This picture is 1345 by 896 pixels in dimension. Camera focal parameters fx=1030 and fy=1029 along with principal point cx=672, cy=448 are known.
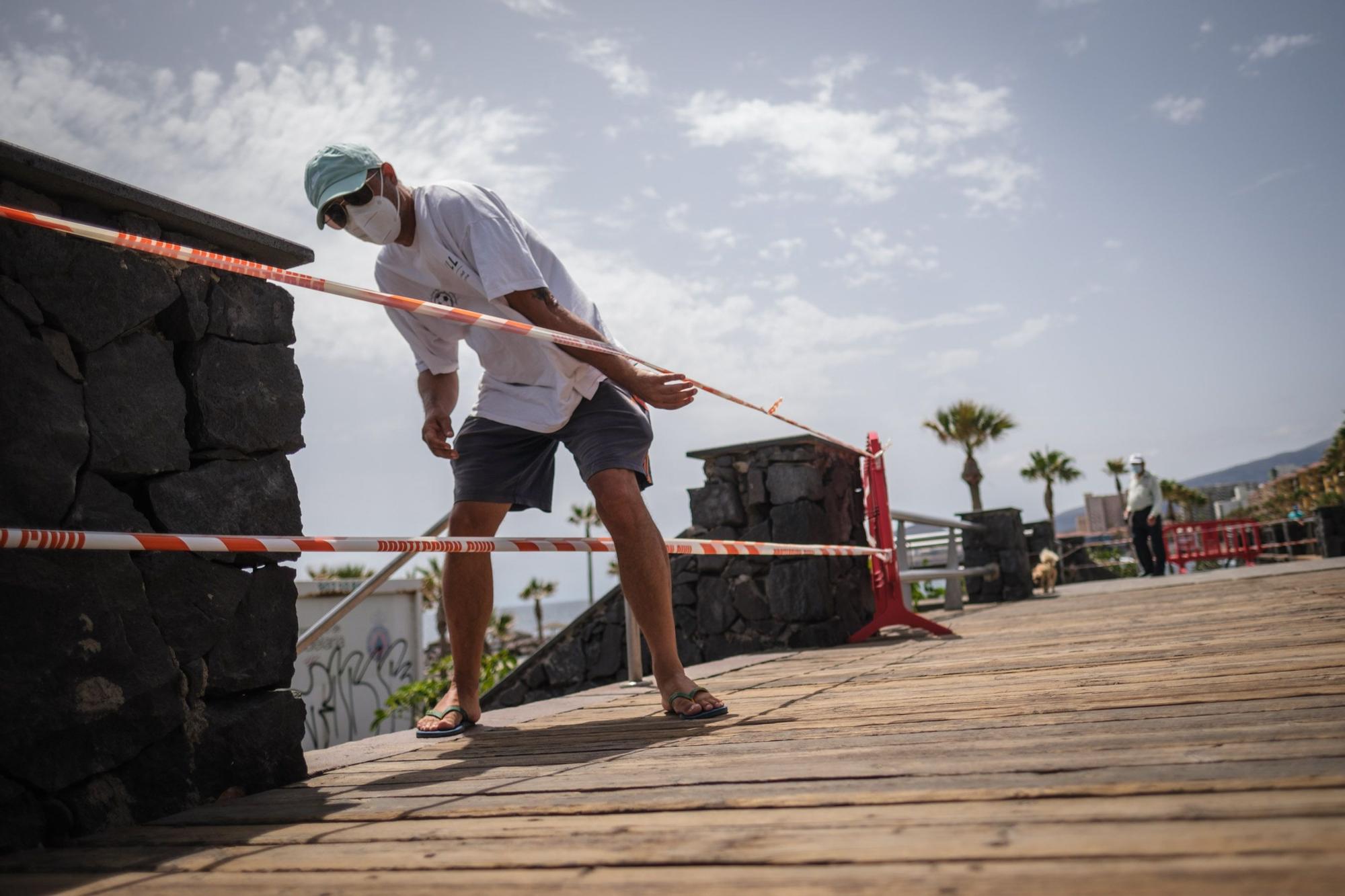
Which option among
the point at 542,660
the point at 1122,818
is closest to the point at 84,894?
the point at 1122,818

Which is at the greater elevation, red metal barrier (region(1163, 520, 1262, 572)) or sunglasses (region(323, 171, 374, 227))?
sunglasses (region(323, 171, 374, 227))

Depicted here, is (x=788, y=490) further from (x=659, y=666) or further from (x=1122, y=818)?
(x=1122, y=818)

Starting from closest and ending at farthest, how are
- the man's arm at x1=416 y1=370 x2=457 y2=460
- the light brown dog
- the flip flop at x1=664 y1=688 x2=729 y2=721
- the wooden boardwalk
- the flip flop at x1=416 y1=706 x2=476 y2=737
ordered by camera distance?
the wooden boardwalk → the flip flop at x1=664 y1=688 x2=729 y2=721 → the flip flop at x1=416 y1=706 x2=476 y2=737 → the man's arm at x1=416 y1=370 x2=457 y2=460 → the light brown dog

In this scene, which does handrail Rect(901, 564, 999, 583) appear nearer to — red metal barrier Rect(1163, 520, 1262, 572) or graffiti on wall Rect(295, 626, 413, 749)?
red metal barrier Rect(1163, 520, 1262, 572)

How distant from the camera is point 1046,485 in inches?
1731

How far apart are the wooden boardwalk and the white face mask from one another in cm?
122

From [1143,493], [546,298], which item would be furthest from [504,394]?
[1143,493]

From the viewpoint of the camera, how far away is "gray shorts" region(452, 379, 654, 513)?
102 inches

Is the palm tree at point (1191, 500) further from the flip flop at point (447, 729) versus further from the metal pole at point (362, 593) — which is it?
the flip flop at point (447, 729)

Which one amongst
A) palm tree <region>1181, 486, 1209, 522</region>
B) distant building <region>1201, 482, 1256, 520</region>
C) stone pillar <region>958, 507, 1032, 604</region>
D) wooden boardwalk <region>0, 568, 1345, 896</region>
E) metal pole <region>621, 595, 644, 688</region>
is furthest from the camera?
distant building <region>1201, 482, 1256, 520</region>

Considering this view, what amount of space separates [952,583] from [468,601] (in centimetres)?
546

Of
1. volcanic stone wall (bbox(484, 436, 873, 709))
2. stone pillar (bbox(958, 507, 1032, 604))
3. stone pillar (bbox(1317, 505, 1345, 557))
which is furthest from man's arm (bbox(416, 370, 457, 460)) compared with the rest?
stone pillar (bbox(1317, 505, 1345, 557))

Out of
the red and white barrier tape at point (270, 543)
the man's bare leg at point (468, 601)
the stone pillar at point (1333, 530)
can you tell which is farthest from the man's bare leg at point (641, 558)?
the stone pillar at point (1333, 530)

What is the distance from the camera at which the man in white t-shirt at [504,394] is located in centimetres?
243
